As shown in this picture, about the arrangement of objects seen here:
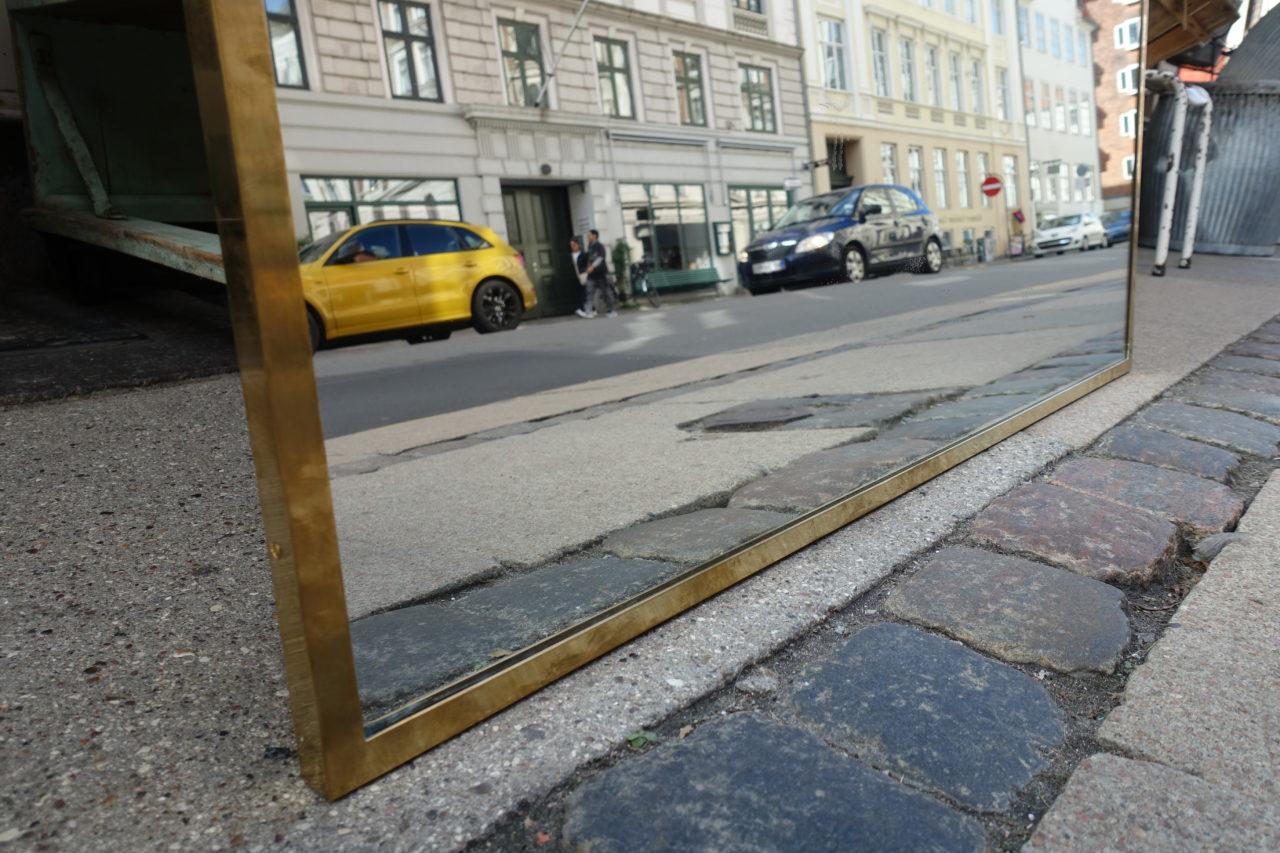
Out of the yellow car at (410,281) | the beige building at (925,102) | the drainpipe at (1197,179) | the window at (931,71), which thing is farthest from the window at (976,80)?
the drainpipe at (1197,179)

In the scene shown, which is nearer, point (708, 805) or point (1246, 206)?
point (708, 805)

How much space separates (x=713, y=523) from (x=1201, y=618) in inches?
24.9

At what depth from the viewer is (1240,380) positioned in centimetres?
253

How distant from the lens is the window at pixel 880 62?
1762 mm

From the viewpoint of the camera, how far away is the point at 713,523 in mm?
1267

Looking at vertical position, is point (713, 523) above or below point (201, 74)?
below

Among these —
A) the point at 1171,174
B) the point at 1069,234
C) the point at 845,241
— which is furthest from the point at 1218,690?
the point at 1171,174

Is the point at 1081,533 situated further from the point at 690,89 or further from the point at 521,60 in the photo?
the point at 521,60

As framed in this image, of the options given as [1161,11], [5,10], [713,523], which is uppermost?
[1161,11]

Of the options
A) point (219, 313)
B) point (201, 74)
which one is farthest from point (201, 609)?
point (201, 74)

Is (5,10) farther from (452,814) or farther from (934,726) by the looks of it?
(934,726)

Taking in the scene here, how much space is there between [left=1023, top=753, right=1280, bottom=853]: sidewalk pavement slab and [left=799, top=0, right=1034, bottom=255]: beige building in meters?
1.16

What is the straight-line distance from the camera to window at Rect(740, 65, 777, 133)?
4.50 feet

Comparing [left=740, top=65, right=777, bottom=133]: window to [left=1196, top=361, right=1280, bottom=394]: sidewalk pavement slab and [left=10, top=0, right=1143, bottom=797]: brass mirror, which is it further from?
[left=1196, top=361, right=1280, bottom=394]: sidewalk pavement slab
